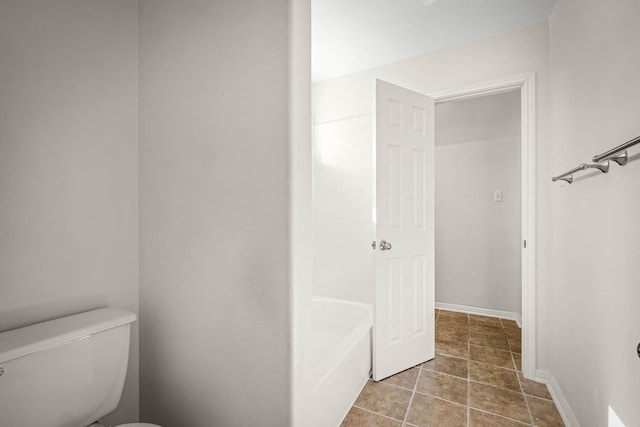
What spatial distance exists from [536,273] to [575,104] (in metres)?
1.09

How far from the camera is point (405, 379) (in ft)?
6.54

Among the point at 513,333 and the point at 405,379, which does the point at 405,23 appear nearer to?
the point at 405,379

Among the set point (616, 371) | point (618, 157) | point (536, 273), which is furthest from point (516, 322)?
point (618, 157)

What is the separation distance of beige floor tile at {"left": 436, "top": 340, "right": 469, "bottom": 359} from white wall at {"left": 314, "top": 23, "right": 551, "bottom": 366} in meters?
0.53

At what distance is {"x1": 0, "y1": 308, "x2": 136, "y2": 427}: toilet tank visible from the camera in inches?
34.3

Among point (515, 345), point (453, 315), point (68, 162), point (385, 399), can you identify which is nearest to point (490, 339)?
point (515, 345)

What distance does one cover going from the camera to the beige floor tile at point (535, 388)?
5.92 feet

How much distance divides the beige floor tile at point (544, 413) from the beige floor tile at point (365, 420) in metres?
0.76

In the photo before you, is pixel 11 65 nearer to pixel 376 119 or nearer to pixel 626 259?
pixel 376 119

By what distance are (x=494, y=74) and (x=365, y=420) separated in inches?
97.4

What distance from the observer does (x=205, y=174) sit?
1.20 m

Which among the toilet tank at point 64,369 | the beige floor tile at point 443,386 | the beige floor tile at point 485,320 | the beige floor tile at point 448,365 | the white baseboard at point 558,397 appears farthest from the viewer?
the beige floor tile at point 485,320

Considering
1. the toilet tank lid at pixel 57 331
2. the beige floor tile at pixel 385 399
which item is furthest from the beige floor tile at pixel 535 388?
the toilet tank lid at pixel 57 331

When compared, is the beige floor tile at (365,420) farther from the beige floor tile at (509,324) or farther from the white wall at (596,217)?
the beige floor tile at (509,324)
